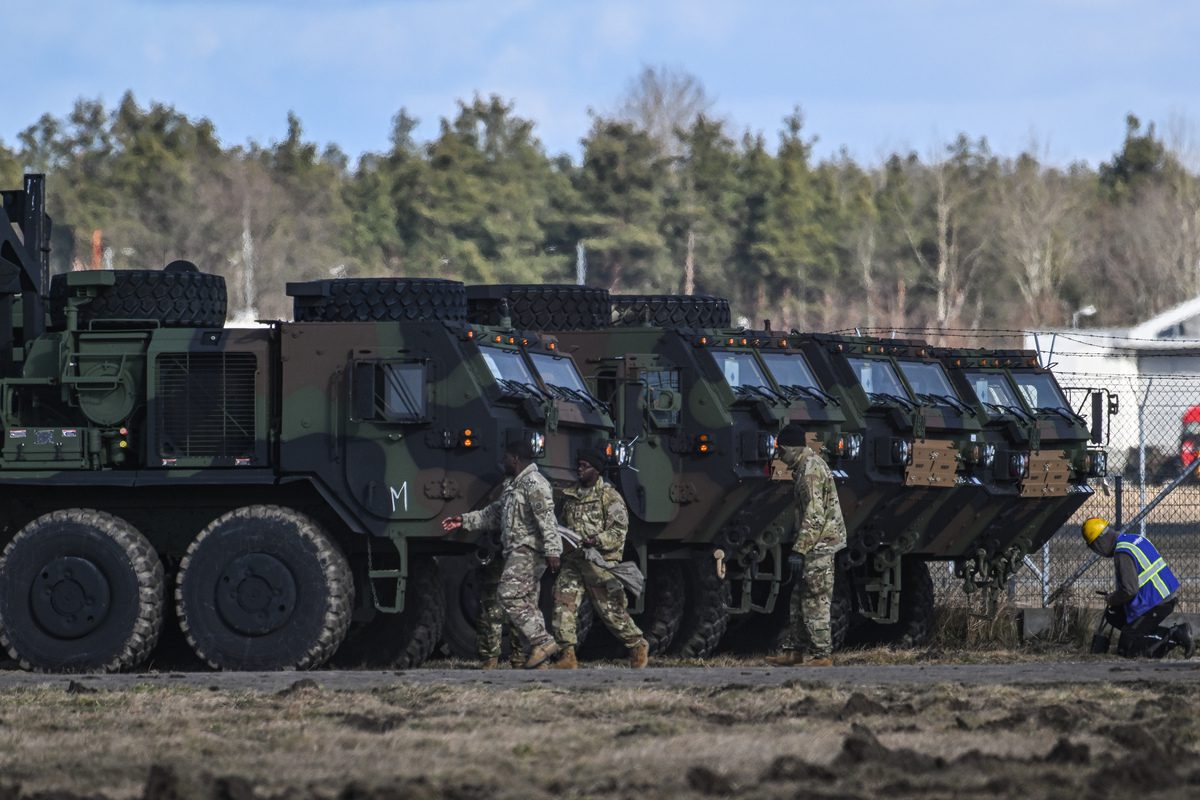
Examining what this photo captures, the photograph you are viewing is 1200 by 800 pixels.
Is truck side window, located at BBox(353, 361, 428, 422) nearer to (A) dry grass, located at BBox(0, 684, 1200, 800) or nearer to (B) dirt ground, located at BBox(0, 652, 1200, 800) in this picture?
(B) dirt ground, located at BBox(0, 652, 1200, 800)

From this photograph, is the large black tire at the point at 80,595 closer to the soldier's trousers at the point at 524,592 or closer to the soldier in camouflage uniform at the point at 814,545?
the soldier's trousers at the point at 524,592

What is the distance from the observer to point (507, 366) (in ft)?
56.9

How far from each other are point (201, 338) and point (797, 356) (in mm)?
5202

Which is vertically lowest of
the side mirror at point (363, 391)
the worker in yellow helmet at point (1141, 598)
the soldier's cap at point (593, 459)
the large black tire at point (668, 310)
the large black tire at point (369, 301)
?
the worker in yellow helmet at point (1141, 598)

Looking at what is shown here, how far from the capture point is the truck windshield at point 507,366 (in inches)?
674

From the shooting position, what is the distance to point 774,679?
1539 centimetres

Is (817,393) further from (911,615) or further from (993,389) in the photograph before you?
(993,389)

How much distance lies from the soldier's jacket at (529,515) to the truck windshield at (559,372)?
4.55ft

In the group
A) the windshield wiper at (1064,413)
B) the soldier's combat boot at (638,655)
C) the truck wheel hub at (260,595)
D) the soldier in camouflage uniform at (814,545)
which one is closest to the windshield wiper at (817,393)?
the soldier in camouflage uniform at (814,545)

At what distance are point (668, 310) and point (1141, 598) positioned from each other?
5036 millimetres

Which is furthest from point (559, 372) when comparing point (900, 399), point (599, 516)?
point (900, 399)

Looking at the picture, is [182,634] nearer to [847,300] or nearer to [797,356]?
[797,356]

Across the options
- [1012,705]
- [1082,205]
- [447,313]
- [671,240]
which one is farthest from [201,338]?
[1082,205]

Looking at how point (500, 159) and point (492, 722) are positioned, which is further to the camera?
point (500, 159)
